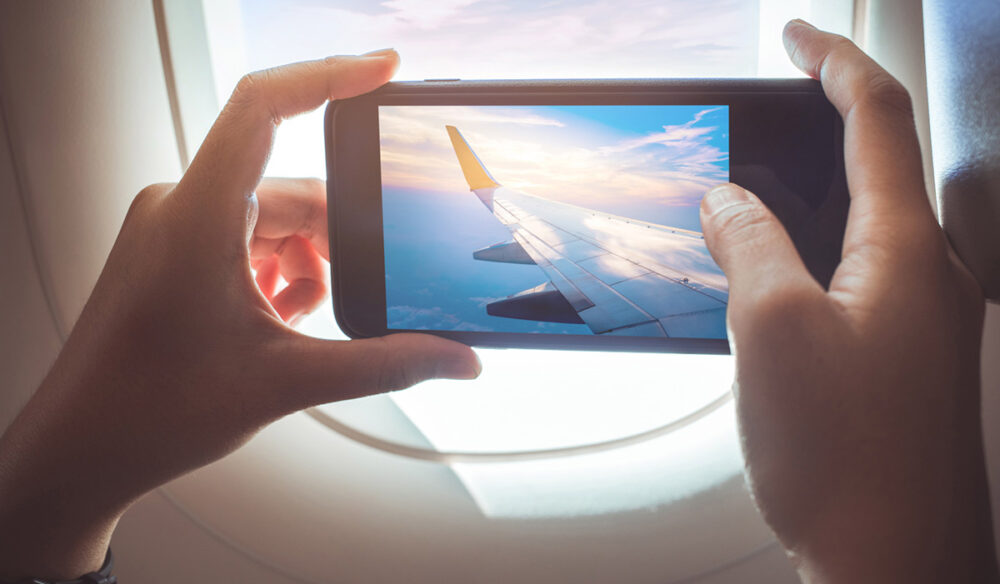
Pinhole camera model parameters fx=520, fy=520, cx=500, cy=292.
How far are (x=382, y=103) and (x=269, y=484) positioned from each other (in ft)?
1.73

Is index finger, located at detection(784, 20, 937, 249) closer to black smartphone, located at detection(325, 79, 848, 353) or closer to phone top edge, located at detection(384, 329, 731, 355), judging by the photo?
black smartphone, located at detection(325, 79, 848, 353)

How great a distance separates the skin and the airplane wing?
0.22ft

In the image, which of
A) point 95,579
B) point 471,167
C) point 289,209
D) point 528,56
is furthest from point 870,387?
point 95,579

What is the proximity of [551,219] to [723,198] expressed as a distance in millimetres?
170

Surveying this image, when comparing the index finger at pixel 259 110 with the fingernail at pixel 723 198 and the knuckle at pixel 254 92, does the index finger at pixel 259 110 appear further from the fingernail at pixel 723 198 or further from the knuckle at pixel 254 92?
the fingernail at pixel 723 198

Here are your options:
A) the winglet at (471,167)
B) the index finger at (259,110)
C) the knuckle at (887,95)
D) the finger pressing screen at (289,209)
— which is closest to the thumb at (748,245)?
the knuckle at (887,95)

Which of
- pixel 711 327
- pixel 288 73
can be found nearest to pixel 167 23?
pixel 288 73

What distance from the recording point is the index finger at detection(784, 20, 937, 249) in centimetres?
40

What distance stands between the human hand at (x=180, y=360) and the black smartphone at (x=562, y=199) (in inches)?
2.8

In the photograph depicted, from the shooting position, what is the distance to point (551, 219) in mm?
555

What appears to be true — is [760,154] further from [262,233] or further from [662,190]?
[262,233]

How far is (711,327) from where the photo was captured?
1.73 ft

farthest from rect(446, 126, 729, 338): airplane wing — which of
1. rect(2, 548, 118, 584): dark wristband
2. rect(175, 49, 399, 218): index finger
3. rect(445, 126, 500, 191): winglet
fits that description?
rect(2, 548, 118, 584): dark wristband

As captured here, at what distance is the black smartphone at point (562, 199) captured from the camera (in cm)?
49
